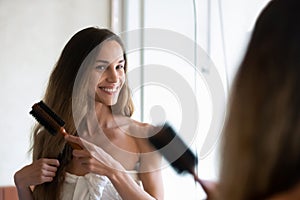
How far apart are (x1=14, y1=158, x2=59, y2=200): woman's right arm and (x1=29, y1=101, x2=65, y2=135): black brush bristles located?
113 millimetres

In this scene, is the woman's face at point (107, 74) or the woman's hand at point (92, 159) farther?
the woman's face at point (107, 74)

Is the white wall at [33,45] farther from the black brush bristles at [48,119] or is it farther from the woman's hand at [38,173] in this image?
the black brush bristles at [48,119]

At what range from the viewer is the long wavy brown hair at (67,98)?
113 centimetres

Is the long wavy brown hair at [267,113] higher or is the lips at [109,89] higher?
the long wavy brown hair at [267,113]

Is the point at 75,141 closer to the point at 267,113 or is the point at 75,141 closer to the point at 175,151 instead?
the point at 175,151

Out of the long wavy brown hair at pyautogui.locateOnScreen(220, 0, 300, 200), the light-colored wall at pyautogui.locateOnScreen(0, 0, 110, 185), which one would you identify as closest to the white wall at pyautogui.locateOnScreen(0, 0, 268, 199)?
the light-colored wall at pyautogui.locateOnScreen(0, 0, 110, 185)

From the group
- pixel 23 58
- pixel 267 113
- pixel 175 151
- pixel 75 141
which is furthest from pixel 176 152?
→ pixel 23 58

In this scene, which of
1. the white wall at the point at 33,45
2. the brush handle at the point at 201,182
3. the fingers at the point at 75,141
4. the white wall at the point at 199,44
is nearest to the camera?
the brush handle at the point at 201,182

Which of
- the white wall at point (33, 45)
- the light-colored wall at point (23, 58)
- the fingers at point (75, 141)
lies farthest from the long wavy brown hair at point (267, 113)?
the light-colored wall at point (23, 58)

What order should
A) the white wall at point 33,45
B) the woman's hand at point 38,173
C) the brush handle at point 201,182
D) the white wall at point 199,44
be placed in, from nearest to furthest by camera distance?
the brush handle at point 201,182, the woman's hand at point 38,173, the white wall at point 199,44, the white wall at point 33,45

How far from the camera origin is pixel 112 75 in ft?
3.69

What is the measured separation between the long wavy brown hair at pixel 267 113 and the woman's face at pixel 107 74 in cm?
75

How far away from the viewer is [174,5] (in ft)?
6.55

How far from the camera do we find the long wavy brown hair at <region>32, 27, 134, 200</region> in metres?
1.13
